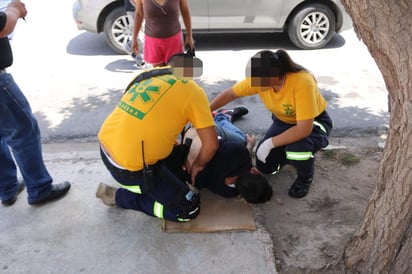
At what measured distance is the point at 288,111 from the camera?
9.30ft

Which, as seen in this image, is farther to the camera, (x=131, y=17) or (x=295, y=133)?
(x=131, y=17)

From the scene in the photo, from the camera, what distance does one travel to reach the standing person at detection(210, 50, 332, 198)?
262cm

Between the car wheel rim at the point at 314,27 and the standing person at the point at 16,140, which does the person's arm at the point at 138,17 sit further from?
the car wheel rim at the point at 314,27

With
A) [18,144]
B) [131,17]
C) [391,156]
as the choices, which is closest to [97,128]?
[18,144]

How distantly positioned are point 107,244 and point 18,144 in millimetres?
907

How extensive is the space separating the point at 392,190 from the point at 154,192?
1448mm

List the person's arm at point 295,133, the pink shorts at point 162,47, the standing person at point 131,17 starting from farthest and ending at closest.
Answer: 1. the standing person at point 131,17
2. the pink shorts at point 162,47
3. the person's arm at point 295,133

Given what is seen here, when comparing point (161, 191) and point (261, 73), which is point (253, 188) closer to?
point (161, 191)

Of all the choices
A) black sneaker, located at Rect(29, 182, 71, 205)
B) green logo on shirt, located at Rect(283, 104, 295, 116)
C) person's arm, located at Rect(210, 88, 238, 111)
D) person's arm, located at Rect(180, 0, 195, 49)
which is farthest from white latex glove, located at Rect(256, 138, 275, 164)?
person's arm, located at Rect(180, 0, 195, 49)

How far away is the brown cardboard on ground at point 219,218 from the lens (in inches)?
102

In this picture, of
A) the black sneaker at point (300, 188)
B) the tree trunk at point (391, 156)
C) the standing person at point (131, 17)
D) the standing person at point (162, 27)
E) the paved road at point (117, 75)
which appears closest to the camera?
the tree trunk at point (391, 156)

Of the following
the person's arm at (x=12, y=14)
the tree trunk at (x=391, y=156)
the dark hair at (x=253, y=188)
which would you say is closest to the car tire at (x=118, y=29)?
the person's arm at (x=12, y=14)

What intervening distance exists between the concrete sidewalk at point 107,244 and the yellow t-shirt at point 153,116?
1.61 feet

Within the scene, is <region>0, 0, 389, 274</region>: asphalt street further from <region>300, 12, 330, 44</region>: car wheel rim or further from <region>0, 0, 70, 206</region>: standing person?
<region>300, 12, 330, 44</region>: car wheel rim
